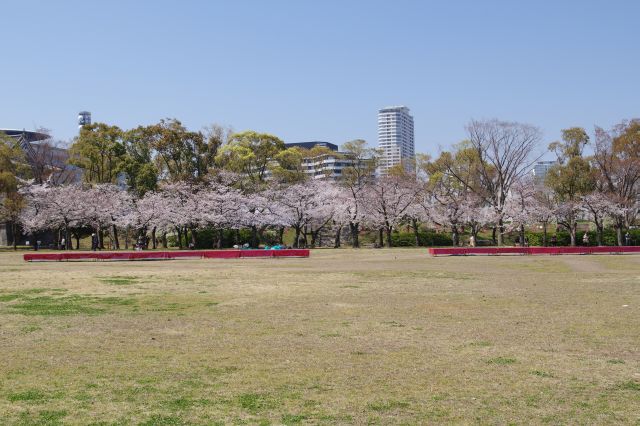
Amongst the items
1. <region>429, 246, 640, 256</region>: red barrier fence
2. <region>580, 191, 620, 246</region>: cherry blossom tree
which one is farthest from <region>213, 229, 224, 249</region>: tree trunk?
<region>580, 191, 620, 246</region>: cherry blossom tree

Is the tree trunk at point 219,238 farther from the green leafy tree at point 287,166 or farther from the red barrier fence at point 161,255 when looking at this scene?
the red barrier fence at point 161,255

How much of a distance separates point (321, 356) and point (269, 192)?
55.9m

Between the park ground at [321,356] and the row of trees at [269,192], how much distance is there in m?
43.8

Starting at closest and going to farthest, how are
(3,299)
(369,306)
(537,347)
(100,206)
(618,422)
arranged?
(618,422), (537,347), (369,306), (3,299), (100,206)

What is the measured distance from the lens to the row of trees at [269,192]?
62719 millimetres

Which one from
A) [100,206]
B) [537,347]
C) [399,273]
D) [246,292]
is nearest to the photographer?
[537,347]

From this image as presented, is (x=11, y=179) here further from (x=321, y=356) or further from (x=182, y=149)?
(x=321, y=356)

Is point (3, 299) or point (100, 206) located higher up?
point (100, 206)

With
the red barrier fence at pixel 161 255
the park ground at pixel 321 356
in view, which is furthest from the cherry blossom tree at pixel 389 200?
the park ground at pixel 321 356

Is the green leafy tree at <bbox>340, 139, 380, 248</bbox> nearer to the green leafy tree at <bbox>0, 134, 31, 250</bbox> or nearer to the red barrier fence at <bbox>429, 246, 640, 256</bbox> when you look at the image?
the red barrier fence at <bbox>429, 246, 640, 256</bbox>

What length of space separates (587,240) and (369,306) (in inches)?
2074

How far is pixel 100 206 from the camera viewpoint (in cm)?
6116

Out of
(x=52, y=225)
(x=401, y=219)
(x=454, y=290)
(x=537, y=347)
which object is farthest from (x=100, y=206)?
(x=537, y=347)

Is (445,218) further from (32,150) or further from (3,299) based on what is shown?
(3,299)
